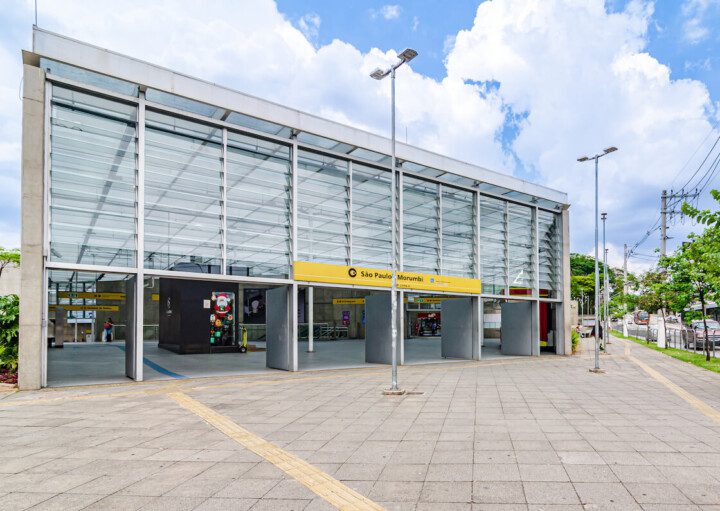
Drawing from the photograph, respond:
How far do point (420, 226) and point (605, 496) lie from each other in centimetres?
1611

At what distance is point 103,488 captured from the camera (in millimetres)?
5484

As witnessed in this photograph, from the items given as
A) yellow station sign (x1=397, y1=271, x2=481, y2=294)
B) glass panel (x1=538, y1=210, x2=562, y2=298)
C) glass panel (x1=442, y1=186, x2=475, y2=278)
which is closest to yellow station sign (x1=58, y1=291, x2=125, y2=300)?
yellow station sign (x1=397, y1=271, x2=481, y2=294)

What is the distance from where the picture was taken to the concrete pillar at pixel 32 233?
468 inches

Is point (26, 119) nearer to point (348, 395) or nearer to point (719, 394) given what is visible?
point (348, 395)

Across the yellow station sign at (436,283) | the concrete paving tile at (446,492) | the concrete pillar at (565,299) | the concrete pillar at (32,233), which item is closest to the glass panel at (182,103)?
the concrete pillar at (32,233)

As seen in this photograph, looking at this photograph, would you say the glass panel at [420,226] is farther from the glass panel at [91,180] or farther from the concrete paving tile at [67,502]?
the concrete paving tile at [67,502]

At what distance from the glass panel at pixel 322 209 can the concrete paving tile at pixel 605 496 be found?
41.0ft

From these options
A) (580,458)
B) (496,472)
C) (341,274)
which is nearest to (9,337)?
(341,274)

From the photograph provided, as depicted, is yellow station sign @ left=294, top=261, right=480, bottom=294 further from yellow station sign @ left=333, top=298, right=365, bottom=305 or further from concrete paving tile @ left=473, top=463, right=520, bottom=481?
yellow station sign @ left=333, top=298, right=365, bottom=305

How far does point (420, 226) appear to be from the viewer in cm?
2089

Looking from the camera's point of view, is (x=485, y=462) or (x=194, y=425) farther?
(x=194, y=425)

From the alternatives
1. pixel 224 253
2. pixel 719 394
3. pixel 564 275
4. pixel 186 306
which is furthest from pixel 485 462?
pixel 564 275

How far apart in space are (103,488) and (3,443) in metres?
2.90

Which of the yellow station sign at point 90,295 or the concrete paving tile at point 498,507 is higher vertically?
the yellow station sign at point 90,295
